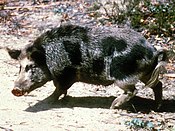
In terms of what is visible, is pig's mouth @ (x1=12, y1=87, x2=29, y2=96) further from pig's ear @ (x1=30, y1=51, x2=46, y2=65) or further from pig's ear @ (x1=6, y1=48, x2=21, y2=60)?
pig's ear @ (x1=6, y1=48, x2=21, y2=60)

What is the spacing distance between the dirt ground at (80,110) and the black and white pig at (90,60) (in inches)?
7.7

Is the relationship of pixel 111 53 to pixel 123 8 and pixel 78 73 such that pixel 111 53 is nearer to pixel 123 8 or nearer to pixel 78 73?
pixel 78 73

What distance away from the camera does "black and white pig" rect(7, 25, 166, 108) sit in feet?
23.3

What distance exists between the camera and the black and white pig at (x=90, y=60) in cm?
711

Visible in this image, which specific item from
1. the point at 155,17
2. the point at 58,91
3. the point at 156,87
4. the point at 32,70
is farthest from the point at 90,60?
the point at 155,17

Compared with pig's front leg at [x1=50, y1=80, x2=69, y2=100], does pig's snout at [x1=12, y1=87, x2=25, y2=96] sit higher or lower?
higher

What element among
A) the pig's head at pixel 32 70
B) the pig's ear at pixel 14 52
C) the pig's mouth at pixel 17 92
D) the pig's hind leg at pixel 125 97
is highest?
the pig's ear at pixel 14 52

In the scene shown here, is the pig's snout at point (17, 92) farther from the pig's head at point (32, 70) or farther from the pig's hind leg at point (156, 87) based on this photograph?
the pig's hind leg at point (156, 87)

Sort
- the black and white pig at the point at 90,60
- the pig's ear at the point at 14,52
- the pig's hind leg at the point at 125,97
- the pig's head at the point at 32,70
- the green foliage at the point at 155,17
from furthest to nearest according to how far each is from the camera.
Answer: the green foliage at the point at 155,17
the pig's ear at the point at 14,52
the pig's head at the point at 32,70
the pig's hind leg at the point at 125,97
the black and white pig at the point at 90,60

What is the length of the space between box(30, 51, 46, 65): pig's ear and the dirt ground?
0.53 metres

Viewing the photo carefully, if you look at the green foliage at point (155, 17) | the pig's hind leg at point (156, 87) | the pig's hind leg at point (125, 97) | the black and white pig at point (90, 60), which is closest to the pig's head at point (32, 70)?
the black and white pig at point (90, 60)

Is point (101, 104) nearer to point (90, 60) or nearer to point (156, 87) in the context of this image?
point (90, 60)

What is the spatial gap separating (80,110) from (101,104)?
0.49 meters

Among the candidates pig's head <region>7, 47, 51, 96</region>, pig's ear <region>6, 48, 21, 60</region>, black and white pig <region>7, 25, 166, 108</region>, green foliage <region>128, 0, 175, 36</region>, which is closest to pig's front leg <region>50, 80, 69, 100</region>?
black and white pig <region>7, 25, 166, 108</region>
